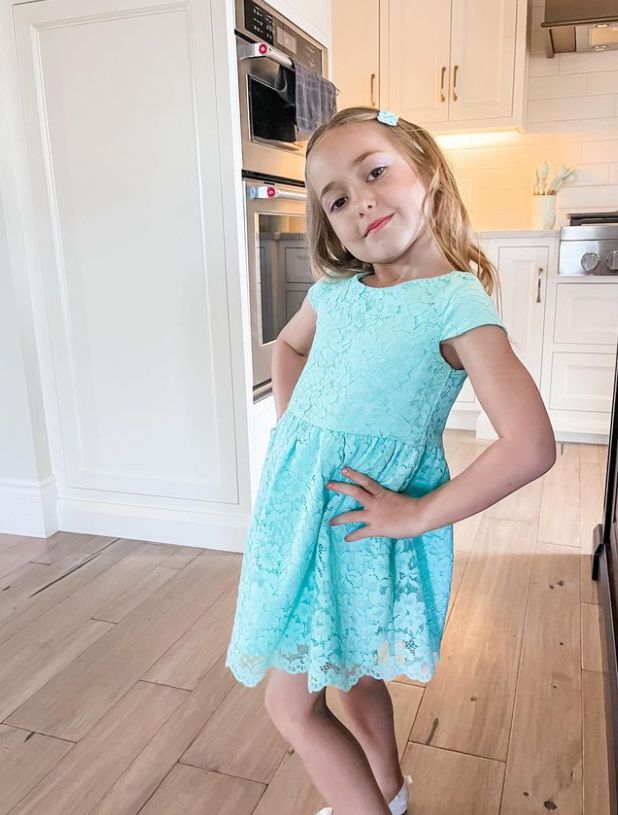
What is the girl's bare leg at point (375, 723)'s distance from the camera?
106 centimetres

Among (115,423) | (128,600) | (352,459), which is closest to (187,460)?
(115,423)

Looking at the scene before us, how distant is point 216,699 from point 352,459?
2.72 feet

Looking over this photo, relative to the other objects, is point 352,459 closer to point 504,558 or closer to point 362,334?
point 362,334

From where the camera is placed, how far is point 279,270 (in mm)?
2166

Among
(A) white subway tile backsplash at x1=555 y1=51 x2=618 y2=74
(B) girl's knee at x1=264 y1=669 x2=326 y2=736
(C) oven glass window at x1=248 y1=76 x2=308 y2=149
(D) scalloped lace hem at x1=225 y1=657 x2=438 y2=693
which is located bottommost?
(B) girl's knee at x1=264 y1=669 x2=326 y2=736

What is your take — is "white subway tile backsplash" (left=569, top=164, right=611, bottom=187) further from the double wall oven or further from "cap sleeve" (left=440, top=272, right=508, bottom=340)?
"cap sleeve" (left=440, top=272, right=508, bottom=340)

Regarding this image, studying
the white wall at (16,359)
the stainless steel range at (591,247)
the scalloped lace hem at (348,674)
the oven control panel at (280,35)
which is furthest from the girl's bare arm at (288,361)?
the stainless steel range at (591,247)

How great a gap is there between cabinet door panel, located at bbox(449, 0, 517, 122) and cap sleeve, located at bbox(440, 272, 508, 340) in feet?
9.07

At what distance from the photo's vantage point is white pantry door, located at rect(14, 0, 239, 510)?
1.87 meters

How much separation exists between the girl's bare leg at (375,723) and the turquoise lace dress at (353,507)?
0.58ft

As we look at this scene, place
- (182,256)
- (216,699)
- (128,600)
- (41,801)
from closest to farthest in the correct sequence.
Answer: (41,801), (216,699), (128,600), (182,256)

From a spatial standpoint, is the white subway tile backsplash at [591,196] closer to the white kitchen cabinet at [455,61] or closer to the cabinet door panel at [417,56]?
the white kitchen cabinet at [455,61]

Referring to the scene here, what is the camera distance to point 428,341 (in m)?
0.80

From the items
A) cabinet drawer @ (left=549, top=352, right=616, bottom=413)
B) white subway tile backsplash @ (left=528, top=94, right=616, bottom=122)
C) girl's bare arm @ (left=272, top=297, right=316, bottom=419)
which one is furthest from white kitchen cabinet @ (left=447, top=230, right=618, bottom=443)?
girl's bare arm @ (left=272, top=297, right=316, bottom=419)
